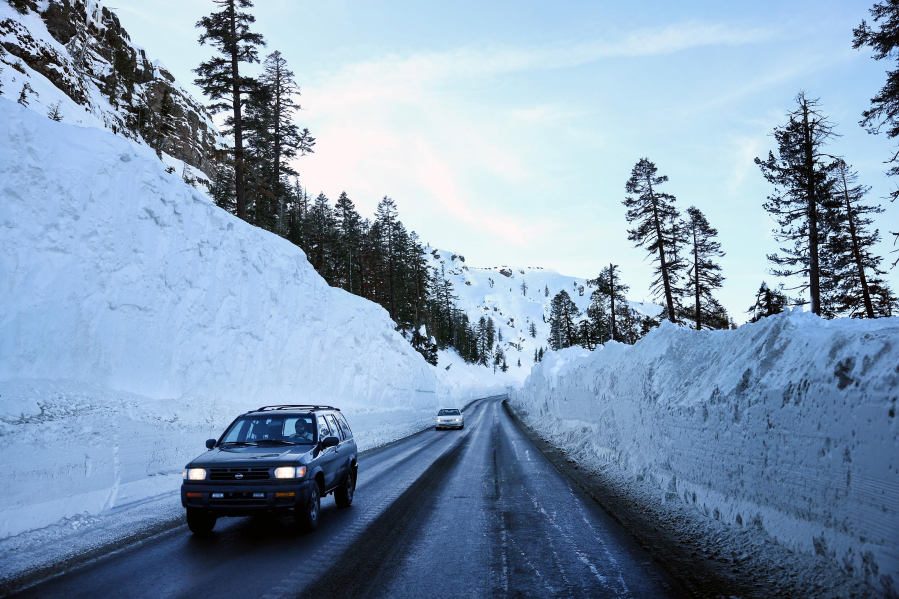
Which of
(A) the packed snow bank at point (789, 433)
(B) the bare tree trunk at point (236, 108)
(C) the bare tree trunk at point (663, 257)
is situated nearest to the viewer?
(A) the packed snow bank at point (789, 433)

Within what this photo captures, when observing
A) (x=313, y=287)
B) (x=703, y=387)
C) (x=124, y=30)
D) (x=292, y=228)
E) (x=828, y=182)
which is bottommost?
(x=703, y=387)

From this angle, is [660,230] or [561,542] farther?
[660,230]

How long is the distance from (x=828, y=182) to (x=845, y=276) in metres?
7.98

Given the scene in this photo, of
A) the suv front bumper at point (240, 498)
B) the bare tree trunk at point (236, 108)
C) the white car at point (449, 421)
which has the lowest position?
the white car at point (449, 421)

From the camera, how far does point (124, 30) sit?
7512 cm

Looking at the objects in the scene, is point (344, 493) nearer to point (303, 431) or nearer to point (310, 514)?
point (303, 431)

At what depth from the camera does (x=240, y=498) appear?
6.59 metres

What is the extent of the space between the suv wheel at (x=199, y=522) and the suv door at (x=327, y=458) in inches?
64.8

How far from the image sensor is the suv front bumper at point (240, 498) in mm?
6570

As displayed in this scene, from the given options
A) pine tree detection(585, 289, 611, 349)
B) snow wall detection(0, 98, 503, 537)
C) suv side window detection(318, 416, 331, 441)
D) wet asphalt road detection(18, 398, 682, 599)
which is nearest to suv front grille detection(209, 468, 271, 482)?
wet asphalt road detection(18, 398, 682, 599)

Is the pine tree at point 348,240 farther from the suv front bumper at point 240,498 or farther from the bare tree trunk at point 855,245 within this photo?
the suv front bumper at point 240,498

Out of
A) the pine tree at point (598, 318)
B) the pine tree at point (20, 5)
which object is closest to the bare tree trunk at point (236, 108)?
the pine tree at point (20, 5)

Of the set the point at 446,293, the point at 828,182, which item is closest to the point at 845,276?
the point at 828,182

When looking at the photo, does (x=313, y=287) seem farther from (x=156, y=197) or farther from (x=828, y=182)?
(x=828, y=182)
